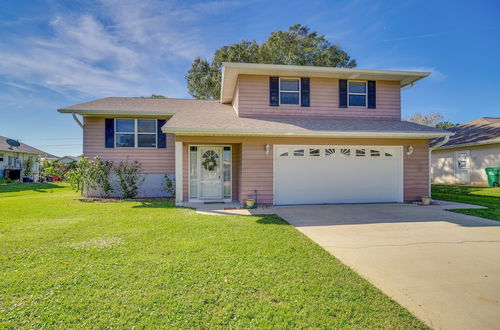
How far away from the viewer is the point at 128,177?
33.7ft

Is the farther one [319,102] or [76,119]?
[76,119]

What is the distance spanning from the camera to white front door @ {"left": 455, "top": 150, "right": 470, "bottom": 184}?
15485 millimetres

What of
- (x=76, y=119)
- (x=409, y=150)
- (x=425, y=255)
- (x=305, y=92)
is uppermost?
(x=305, y=92)

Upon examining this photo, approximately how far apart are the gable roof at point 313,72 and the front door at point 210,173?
3.05 meters

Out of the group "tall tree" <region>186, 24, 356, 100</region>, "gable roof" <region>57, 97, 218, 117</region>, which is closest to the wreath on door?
"gable roof" <region>57, 97, 218, 117</region>

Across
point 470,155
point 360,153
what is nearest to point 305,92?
point 360,153

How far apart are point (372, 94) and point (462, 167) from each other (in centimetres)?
1143

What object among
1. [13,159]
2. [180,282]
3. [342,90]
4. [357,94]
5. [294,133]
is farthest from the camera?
[13,159]

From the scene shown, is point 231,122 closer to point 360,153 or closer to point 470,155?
point 360,153

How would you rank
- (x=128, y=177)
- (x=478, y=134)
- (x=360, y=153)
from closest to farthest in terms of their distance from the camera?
(x=360, y=153)
(x=128, y=177)
(x=478, y=134)

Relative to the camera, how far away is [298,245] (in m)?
4.24

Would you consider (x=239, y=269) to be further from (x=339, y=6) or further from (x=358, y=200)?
(x=339, y=6)

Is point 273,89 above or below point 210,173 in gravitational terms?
above

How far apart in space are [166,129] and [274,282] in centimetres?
583
